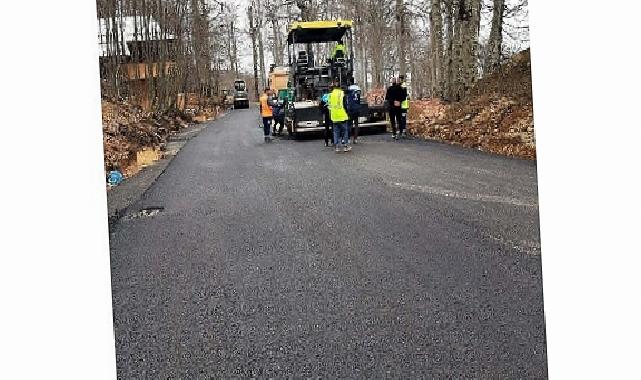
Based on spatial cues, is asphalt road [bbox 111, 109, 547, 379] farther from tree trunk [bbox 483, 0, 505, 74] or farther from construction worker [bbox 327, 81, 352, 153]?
construction worker [bbox 327, 81, 352, 153]

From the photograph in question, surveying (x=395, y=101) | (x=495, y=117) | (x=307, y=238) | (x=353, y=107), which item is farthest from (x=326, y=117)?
(x=307, y=238)

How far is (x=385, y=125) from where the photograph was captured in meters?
11.4

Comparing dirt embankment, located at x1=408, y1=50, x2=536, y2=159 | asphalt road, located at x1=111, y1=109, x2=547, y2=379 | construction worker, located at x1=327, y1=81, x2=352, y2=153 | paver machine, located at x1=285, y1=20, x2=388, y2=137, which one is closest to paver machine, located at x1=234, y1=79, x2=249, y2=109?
paver machine, located at x1=285, y1=20, x2=388, y2=137

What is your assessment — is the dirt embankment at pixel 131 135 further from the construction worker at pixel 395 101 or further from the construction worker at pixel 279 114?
the construction worker at pixel 279 114

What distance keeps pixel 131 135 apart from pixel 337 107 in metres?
4.88

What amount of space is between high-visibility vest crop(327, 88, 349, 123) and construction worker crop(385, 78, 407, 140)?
4.37 ft

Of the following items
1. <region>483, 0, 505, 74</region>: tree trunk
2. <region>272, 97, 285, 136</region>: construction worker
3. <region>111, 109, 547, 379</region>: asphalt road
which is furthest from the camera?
<region>272, 97, 285, 136</region>: construction worker

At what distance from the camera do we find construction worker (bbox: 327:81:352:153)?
8.98 metres

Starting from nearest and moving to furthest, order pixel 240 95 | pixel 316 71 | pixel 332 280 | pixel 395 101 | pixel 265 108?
pixel 332 280, pixel 395 101, pixel 316 71, pixel 265 108, pixel 240 95

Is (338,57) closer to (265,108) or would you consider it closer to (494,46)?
(265,108)

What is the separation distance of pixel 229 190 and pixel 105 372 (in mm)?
2993

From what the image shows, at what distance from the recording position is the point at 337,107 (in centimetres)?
900

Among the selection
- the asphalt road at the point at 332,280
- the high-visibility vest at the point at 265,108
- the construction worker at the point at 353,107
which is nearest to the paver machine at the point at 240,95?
the high-visibility vest at the point at 265,108

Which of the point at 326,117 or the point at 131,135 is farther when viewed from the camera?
the point at 326,117
